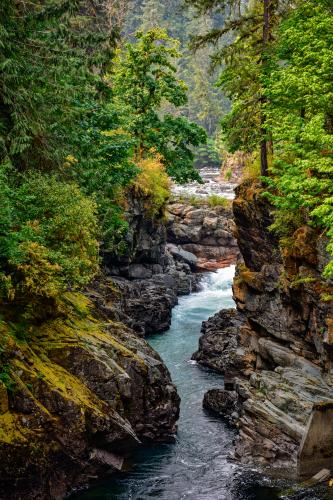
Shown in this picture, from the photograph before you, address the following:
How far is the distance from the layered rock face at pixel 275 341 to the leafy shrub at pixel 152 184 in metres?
14.3

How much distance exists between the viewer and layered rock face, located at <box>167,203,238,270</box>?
174 ft

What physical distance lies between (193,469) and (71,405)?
5180 millimetres

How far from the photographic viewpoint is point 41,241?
53.7 feet

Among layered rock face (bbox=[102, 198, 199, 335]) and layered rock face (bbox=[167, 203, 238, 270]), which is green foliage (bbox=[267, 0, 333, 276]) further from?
layered rock face (bbox=[167, 203, 238, 270])

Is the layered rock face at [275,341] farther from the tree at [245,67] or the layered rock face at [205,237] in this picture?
the layered rock face at [205,237]

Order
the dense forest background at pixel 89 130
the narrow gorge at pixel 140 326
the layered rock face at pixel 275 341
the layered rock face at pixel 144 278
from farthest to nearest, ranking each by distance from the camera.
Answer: the layered rock face at pixel 144 278 → the layered rock face at pixel 275 341 → the dense forest background at pixel 89 130 → the narrow gorge at pixel 140 326

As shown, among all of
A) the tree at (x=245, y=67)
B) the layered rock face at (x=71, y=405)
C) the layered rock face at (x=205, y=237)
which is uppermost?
the tree at (x=245, y=67)

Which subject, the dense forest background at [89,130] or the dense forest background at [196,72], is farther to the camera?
the dense forest background at [196,72]

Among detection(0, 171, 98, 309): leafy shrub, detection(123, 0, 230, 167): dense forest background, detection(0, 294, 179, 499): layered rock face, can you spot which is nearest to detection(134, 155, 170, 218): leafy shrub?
detection(0, 171, 98, 309): leafy shrub

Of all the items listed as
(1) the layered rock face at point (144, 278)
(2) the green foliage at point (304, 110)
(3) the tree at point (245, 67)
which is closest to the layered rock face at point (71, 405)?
(2) the green foliage at point (304, 110)

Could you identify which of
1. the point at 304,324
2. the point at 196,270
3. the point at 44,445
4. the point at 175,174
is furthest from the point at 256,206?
the point at 196,270

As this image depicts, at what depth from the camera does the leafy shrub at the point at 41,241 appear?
15.0 m

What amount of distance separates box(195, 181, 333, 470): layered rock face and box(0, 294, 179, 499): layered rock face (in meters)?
3.55

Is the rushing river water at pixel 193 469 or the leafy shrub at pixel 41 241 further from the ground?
the leafy shrub at pixel 41 241
